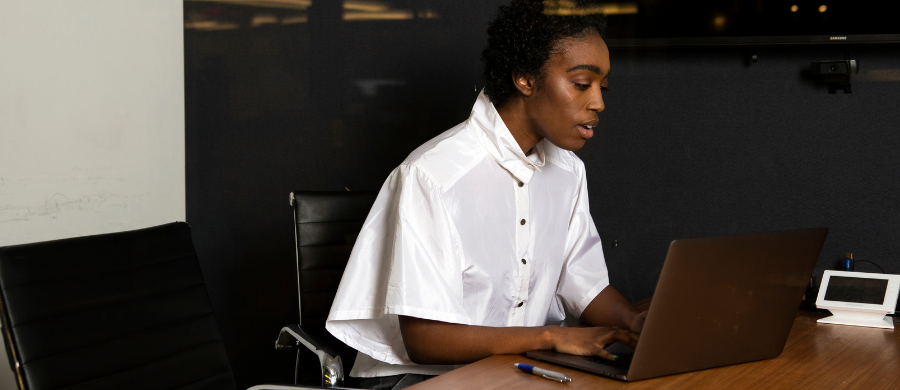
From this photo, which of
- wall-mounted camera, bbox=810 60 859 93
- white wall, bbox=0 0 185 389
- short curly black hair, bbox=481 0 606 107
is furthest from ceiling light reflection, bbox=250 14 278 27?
wall-mounted camera, bbox=810 60 859 93

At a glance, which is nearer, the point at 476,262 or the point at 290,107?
the point at 476,262

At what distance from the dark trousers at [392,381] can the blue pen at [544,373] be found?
34 cm

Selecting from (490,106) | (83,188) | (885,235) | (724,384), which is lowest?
(724,384)

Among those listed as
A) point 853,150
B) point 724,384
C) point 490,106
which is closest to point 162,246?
point 490,106

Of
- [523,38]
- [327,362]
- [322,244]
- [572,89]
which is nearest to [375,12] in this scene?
[322,244]

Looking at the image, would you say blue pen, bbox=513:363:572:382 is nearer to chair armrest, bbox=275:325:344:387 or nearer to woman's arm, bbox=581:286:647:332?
woman's arm, bbox=581:286:647:332

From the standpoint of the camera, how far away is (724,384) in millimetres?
1066

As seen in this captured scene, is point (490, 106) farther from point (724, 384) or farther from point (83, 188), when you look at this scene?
point (83, 188)

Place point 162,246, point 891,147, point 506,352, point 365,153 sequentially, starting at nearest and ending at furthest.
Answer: point 506,352, point 162,246, point 891,147, point 365,153

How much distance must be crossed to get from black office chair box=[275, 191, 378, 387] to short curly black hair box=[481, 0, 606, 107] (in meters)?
0.64

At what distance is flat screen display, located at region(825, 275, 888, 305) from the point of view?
159 cm

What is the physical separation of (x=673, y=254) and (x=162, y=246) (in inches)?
43.9

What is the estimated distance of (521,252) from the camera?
1.54 meters

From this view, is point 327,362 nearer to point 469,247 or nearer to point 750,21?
point 469,247
